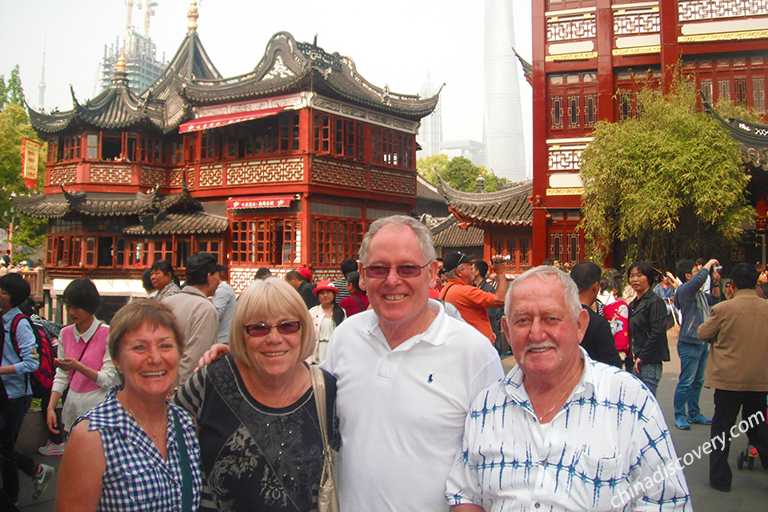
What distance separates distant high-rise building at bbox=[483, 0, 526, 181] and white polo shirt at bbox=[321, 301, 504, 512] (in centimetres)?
16429

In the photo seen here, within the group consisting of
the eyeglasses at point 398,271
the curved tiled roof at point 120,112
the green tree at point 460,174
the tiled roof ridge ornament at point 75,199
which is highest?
the green tree at point 460,174

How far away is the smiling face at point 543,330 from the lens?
2070 millimetres

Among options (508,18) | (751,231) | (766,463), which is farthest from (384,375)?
(508,18)

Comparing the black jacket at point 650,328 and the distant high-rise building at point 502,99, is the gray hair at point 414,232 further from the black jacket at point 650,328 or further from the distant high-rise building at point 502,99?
the distant high-rise building at point 502,99

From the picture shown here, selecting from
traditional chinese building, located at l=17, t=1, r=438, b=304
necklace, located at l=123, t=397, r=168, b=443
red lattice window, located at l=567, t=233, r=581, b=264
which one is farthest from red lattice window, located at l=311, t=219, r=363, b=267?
necklace, located at l=123, t=397, r=168, b=443

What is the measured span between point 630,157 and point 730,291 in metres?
→ 4.87

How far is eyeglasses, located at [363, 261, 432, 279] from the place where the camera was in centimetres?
234

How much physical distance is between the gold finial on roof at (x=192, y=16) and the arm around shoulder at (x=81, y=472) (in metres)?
25.9

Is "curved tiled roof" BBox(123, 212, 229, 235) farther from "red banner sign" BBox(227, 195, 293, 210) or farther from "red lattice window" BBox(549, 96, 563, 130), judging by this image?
"red lattice window" BBox(549, 96, 563, 130)

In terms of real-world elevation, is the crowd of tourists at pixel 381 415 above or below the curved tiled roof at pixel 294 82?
below

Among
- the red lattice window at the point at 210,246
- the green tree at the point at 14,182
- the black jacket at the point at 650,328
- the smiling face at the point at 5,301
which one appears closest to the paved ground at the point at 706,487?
the black jacket at the point at 650,328

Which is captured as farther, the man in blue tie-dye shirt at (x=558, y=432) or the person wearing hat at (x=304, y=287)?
the person wearing hat at (x=304, y=287)

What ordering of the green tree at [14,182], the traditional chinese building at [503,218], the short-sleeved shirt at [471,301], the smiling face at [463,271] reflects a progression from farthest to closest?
the green tree at [14,182], the traditional chinese building at [503,218], the smiling face at [463,271], the short-sleeved shirt at [471,301]

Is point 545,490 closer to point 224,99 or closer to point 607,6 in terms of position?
point 607,6
